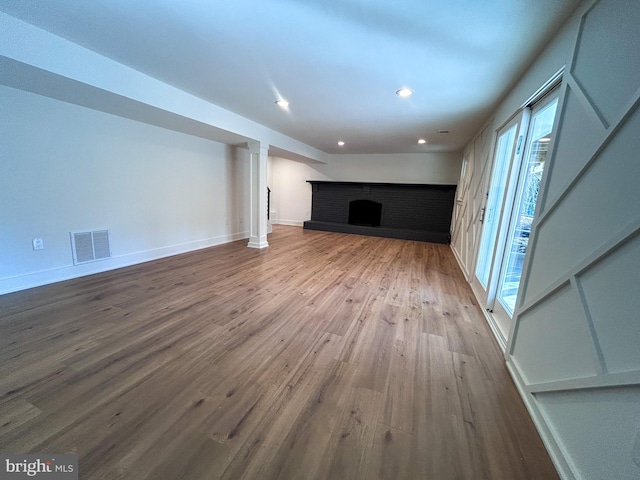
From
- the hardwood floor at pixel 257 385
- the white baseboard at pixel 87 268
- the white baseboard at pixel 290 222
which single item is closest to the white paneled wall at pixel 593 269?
the hardwood floor at pixel 257 385

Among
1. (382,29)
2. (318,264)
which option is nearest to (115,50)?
(382,29)

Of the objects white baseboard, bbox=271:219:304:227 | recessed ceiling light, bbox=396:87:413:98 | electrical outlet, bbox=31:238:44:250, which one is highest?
recessed ceiling light, bbox=396:87:413:98

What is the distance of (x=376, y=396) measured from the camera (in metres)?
1.46

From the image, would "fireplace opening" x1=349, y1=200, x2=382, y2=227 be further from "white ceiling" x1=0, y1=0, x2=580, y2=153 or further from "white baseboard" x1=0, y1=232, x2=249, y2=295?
"white baseboard" x1=0, y1=232, x2=249, y2=295

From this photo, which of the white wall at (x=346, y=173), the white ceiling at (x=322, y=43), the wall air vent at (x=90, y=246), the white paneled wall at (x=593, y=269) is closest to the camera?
the white paneled wall at (x=593, y=269)

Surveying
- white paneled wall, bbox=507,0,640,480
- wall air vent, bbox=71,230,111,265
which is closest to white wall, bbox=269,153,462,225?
wall air vent, bbox=71,230,111,265

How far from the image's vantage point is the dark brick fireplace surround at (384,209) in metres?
6.57

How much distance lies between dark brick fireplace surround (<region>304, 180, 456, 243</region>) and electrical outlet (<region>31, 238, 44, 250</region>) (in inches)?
222

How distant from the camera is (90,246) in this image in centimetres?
321

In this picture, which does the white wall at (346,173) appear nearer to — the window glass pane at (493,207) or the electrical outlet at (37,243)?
the window glass pane at (493,207)

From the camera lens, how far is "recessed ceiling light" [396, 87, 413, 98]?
2681 mm

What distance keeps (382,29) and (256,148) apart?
10.9ft

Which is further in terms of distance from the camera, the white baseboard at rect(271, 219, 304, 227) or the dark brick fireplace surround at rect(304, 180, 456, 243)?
the white baseboard at rect(271, 219, 304, 227)

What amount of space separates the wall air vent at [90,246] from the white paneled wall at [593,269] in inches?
184
